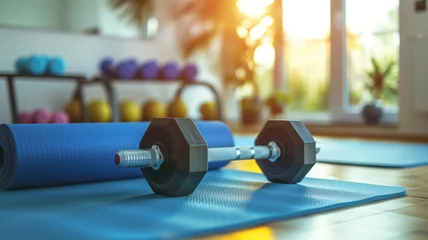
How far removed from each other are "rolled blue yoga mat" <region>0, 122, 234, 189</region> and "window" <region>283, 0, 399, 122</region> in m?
2.98

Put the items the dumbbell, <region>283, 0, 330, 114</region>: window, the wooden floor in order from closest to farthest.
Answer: the wooden floor < the dumbbell < <region>283, 0, 330, 114</region>: window

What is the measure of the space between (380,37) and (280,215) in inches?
144

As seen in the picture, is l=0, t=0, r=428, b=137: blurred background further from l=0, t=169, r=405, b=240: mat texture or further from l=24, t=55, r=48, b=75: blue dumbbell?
l=0, t=169, r=405, b=240: mat texture

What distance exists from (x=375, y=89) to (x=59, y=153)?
318cm

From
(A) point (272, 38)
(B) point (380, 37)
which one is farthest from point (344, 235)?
(A) point (272, 38)

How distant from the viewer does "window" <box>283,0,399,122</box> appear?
4.50m

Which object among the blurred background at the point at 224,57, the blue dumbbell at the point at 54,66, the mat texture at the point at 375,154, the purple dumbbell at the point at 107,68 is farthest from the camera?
the purple dumbbell at the point at 107,68

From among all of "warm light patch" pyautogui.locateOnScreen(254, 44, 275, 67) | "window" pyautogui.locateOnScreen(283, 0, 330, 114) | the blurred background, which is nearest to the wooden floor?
the blurred background

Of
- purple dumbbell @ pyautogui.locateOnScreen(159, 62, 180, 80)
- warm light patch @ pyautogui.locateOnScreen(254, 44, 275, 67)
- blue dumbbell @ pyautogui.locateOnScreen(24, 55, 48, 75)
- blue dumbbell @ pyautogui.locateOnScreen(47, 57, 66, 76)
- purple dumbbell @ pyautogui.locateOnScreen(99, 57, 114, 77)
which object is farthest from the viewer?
warm light patch @ pyautogui.locateOnScreen(254, 44, 275, 67)

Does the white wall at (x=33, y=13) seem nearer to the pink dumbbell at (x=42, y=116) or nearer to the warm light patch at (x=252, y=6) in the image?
the pink dumbbell at (x=42, y=116)

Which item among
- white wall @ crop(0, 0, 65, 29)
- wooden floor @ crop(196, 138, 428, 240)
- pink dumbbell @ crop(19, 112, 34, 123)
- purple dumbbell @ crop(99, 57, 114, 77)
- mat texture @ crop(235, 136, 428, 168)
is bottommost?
mat texture @ crop(235, 136, 428, 168)

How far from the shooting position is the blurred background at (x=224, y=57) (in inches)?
163

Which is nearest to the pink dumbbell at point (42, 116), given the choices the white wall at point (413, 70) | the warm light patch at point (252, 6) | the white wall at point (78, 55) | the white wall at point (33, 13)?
the white wall at point (78, 55)

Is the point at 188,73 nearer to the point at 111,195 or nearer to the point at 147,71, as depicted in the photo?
the point at 147,71
